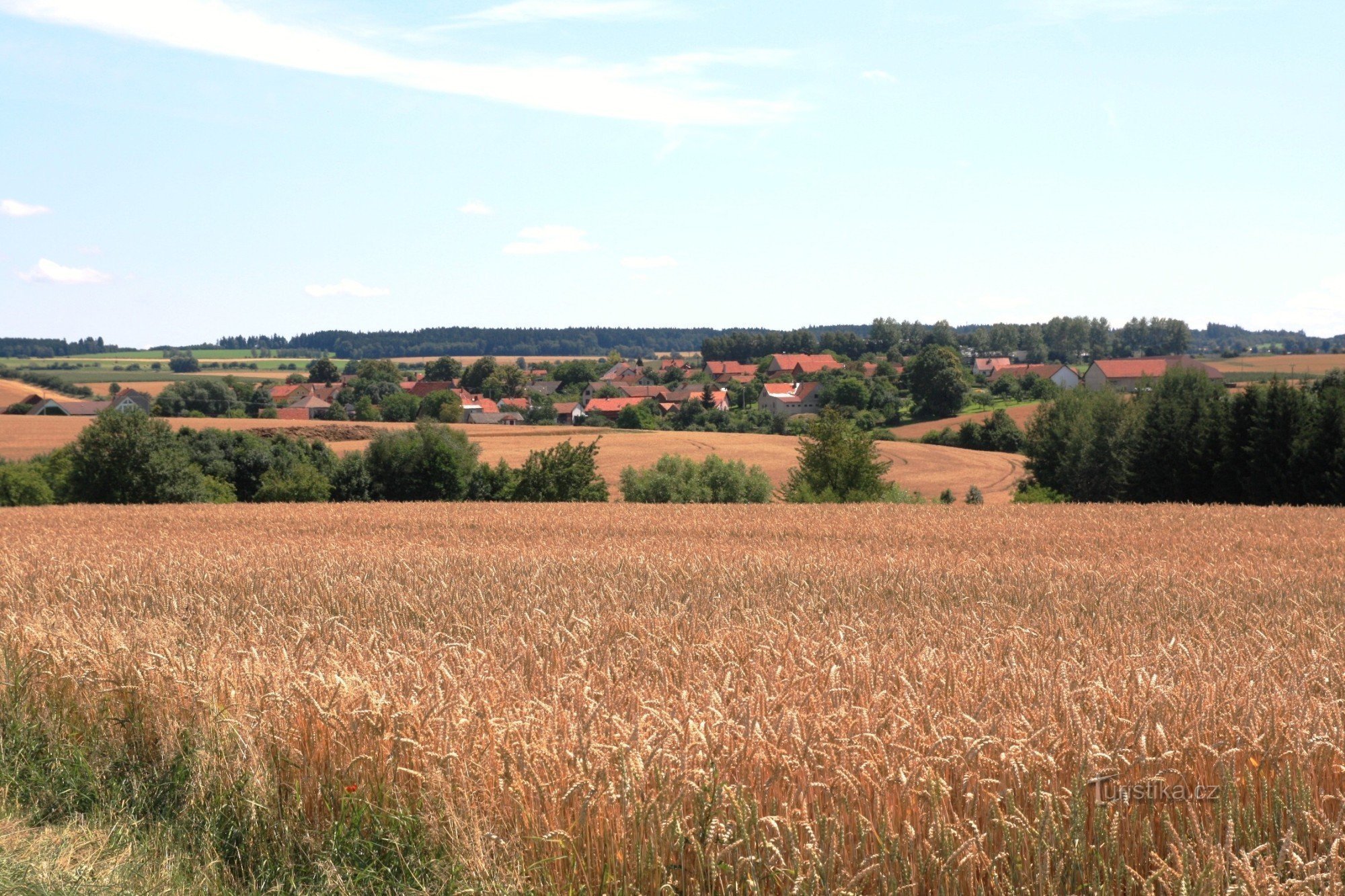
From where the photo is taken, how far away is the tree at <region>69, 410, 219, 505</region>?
44906 millimetres

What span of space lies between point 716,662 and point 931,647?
1.30 metres

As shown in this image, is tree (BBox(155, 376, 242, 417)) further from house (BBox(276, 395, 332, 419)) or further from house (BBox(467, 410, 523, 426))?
house (BBox(467, 410, 523, 426))

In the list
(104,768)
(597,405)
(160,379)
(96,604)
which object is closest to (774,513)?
(96,604)

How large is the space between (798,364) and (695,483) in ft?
416

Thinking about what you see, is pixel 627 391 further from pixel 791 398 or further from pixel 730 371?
pixel 730 371

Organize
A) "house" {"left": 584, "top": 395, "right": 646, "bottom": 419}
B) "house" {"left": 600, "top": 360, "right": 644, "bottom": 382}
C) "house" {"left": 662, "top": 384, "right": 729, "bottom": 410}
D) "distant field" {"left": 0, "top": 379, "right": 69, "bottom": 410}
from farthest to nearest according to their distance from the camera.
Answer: "house" {"left": 600, "top": 360, "right": 644, "bottom": 382}, "house" {"left": 662, "top": 384, "right": 729, "bottom": 410}, "house" {"left": 584, "top": 395, "right": 646, "bottom": 419}, "distant field" {"left": 0, "top": 379, "right": 69, "bottom": 410}

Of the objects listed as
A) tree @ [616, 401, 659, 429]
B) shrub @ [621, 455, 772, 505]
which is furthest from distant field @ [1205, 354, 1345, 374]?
shrub @ [621, 455, 772, 505]

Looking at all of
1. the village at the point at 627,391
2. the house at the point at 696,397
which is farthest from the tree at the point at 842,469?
the house at the point at 696,397

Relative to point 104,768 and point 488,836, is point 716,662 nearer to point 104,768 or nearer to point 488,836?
point 488,836

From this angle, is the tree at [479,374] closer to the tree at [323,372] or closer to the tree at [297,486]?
the tree at [323,372]

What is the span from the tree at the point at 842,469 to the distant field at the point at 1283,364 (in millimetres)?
61542

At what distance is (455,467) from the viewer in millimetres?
51812

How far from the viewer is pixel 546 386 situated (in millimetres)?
172000

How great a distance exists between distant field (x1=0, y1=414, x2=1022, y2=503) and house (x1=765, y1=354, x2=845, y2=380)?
3302 inches
